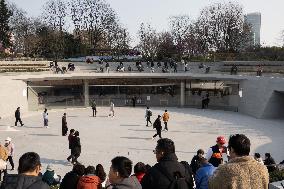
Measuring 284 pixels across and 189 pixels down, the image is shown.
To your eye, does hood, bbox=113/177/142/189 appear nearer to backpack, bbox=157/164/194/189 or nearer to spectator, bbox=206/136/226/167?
backpack, bbox=157/164/194/189

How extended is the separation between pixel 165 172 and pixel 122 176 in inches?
21.4

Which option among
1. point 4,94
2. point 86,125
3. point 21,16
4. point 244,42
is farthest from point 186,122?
point 21,16

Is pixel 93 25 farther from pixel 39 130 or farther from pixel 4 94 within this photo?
pixel 39 130

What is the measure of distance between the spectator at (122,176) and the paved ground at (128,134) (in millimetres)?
10976

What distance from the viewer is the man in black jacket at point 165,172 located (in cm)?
500

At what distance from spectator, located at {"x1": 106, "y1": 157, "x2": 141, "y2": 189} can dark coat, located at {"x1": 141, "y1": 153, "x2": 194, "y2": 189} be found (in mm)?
142

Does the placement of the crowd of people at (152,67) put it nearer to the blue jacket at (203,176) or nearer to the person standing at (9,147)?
the person standing at (9,147)

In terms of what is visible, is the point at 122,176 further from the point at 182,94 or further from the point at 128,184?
the point at 182,94

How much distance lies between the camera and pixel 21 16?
7806cm

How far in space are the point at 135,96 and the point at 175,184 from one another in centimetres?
3225

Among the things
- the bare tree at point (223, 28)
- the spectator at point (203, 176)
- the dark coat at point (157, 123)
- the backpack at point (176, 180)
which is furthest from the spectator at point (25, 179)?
the bare tree at point (223, 28)

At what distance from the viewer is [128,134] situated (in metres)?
23.4

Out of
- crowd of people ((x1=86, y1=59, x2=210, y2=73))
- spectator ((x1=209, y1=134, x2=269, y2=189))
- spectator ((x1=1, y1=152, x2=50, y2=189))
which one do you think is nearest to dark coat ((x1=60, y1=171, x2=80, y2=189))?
spectator ((x1=1, y1=152, x2=50, y2=189))

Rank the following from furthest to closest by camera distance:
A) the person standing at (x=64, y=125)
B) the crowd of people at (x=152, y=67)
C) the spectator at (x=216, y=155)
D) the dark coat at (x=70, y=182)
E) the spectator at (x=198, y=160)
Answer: the crowd of people at (x=152, y=67) < the person standing at (x=64, y=125) < the spectator at (x=216, y=155) < the spectator at (x=198, y=160) < the dark coat at (x=70, y=182)
